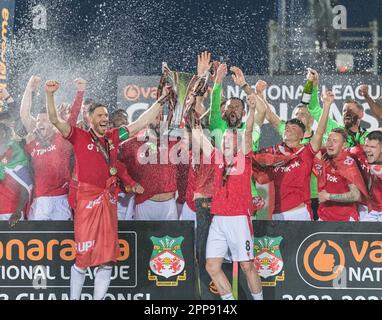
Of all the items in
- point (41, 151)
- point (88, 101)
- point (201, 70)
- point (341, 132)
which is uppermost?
point (201, 70)

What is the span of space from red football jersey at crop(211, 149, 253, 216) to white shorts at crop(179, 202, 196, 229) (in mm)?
444

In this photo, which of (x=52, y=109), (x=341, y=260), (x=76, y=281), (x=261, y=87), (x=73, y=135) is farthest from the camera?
(x=261, y=87)

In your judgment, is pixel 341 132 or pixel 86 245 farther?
pixel 341 132

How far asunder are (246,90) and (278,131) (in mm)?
562

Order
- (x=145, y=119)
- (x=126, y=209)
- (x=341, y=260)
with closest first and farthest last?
(x=145, y=119) → (x=341, y=260) → (x=126, y=209)

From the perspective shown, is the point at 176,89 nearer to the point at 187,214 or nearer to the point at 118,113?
the point at 118,113

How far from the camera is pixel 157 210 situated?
8.45 meters

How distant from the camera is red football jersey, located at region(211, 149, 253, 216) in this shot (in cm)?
799

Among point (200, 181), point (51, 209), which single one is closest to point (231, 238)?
point (200, 181)

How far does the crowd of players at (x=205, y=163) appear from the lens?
8.24 m

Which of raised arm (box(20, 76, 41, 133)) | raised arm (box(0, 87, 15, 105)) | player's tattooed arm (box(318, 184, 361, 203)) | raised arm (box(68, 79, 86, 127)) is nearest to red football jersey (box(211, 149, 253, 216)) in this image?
player's tattooed arm (box(318, 184, 361, 203))

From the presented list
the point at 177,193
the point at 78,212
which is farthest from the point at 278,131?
the point at 78,212

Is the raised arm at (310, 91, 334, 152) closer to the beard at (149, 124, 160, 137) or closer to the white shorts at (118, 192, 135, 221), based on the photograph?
the beard at (149, 124, 160, 137)

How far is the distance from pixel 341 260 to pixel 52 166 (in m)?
2.55
